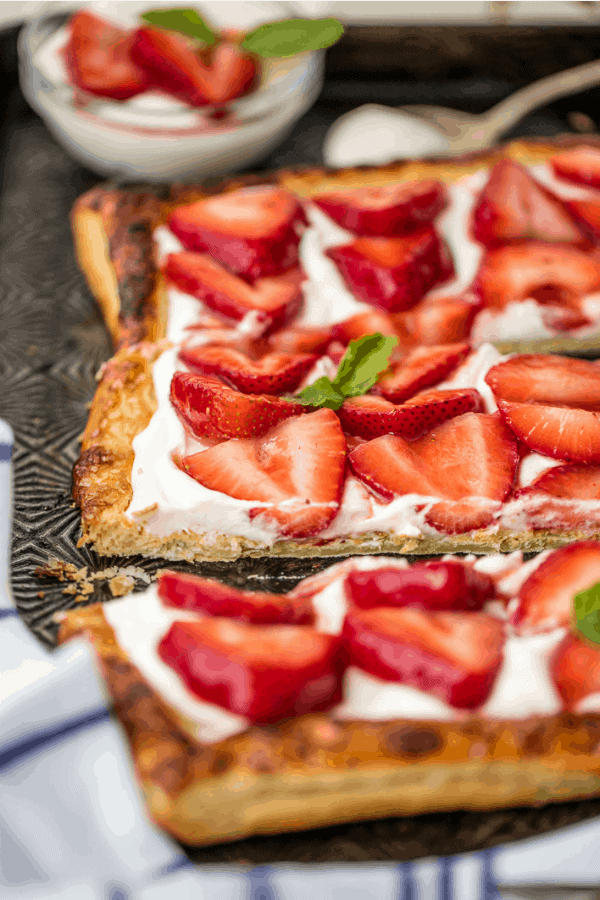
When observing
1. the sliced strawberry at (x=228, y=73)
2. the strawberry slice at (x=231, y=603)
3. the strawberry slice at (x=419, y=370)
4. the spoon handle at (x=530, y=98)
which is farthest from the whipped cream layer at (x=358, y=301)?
the strawberry slice at (x=231, y=603)

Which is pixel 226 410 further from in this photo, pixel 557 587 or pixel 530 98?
pixel 530 98

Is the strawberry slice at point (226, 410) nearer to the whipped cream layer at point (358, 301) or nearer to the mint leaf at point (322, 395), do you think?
the mint leaf at point (322, 395)

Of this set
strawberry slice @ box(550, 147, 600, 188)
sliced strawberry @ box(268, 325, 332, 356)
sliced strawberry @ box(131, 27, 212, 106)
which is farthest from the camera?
sliced strawberry @ box(131, 27, 212, 106)

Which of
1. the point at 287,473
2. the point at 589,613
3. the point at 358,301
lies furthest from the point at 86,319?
the point at 589,613

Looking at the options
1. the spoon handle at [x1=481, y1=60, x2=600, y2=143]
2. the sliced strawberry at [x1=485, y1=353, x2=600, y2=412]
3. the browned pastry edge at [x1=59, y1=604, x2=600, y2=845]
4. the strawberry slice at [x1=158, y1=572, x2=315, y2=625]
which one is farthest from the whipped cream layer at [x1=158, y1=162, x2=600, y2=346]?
the browned pastry edge at [x1=59, y1=604, x2=600, y2=845]

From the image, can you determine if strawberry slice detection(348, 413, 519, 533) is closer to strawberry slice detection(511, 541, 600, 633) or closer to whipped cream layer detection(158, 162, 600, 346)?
strawberry slice detection(511, 541, 600, 633)

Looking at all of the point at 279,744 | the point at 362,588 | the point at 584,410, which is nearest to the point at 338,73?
the point at 584,410
